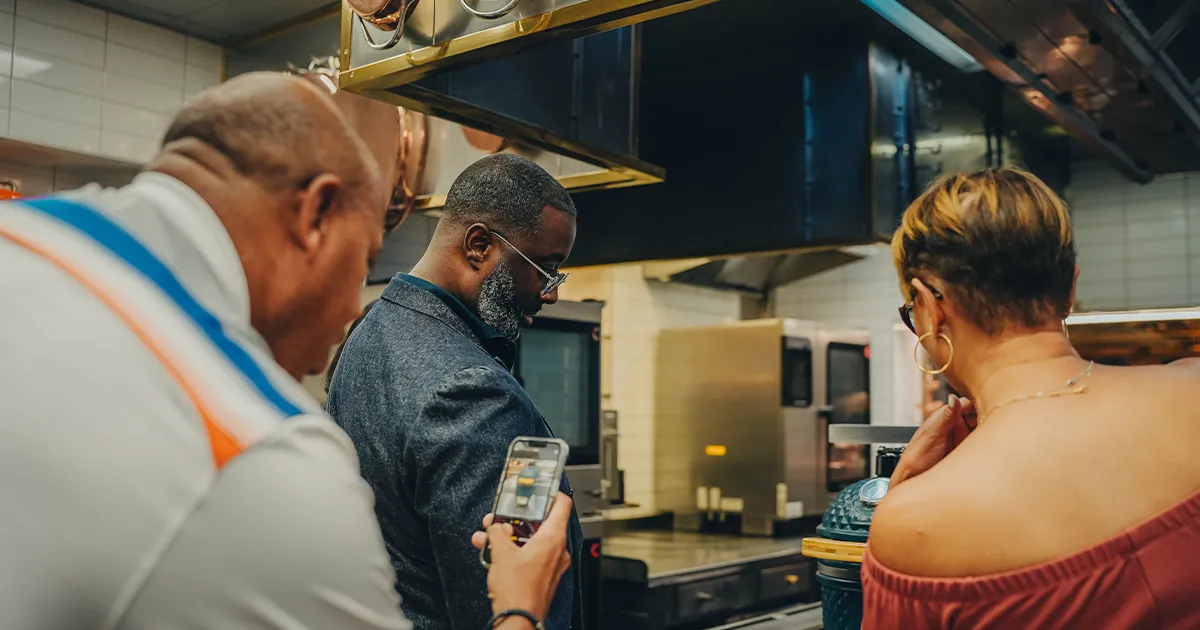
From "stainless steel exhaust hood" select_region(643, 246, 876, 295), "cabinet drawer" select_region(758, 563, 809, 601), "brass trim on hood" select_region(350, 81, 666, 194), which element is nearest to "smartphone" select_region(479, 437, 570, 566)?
"brass trim on hood" select_region(350, 81, 666, 194)

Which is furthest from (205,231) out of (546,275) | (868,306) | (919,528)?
(868,306)

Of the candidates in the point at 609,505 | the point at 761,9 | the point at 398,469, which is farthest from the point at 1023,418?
the point at 609,505

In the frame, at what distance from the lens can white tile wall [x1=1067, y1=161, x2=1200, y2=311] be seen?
17.3ft

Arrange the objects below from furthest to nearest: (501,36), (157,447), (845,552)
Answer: (501,36), (845,552), (157,447)

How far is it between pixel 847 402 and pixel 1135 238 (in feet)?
5.91

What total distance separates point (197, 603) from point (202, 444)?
0.34 feet

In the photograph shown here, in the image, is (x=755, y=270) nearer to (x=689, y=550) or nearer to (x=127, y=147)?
(x=689, y=550)

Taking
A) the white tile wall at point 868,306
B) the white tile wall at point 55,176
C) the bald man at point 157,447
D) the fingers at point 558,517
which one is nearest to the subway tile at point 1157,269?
the white tile wall at point 868,306

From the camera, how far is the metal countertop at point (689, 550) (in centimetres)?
413

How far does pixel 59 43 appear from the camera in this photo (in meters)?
3.81

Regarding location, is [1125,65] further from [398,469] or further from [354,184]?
[354,184]

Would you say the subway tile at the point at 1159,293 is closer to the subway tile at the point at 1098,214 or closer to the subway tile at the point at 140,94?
the subway tile at the point at 1098,214

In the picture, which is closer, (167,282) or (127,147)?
(167,282)

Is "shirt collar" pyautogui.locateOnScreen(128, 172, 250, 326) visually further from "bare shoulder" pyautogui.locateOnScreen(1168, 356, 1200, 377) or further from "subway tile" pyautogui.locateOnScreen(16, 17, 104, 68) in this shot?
"subway tile" pyautogui.locateOnScreen(16, 17, 104, 68)
